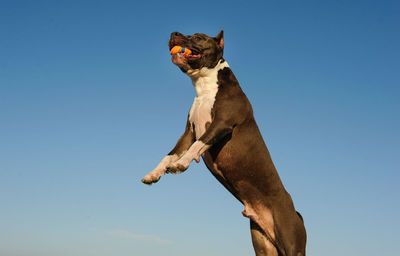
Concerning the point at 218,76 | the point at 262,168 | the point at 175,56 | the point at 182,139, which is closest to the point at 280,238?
the point at 262,168

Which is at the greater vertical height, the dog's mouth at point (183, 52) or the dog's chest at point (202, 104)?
the dog's mouth at point (183, 52)

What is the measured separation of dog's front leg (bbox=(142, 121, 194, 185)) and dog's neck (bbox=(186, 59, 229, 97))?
1.81ft

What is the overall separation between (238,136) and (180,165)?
1.15 m

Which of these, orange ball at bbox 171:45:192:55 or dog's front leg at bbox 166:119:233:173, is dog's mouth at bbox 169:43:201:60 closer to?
orange ball at bbox 171:45:192:55

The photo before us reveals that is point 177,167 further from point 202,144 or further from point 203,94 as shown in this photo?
point 203,94

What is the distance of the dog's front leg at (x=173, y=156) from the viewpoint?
596 cm

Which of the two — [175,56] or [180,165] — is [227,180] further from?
[175,56]

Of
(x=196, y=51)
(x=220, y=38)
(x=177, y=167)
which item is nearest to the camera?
(x=177, y=167)

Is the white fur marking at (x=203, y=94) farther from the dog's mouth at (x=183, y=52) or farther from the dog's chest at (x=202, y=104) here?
the dog's mouth at (x=183, y=52)

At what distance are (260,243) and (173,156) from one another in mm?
1904

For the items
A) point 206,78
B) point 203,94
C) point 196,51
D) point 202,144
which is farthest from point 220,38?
point 202,144

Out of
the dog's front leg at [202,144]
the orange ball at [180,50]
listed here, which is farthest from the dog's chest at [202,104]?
the orange ball at [180,50]

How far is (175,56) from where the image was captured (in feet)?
21.7

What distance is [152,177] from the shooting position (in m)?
5.96
